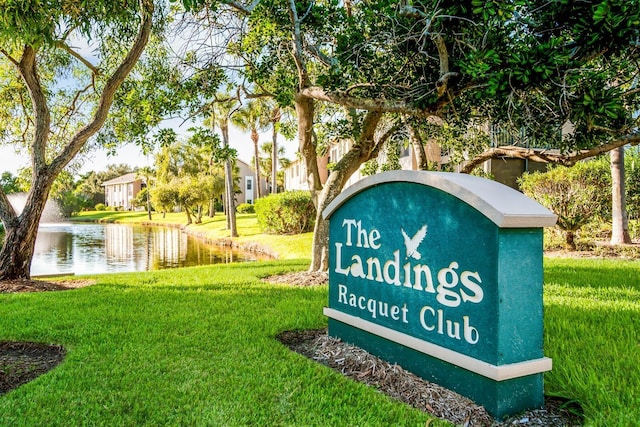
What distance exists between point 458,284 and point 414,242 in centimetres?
52

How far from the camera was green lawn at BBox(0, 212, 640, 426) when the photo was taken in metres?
3.13

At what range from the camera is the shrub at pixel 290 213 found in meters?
23.4

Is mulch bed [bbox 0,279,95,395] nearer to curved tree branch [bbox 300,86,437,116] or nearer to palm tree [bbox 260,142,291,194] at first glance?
curved tree branch [bbox 300,86,437,116]

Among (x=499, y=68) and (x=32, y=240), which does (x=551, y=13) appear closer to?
(x=499, y=68)

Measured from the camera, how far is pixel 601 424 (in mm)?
2891

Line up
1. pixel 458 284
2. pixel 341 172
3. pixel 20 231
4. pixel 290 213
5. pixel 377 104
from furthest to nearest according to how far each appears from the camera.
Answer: pixel 290 213
pixel 20 231
pixel 341 172
pixel 377 104
pixel 458 284

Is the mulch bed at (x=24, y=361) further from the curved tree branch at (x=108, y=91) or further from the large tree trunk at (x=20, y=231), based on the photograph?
the curved tree branch at (x=108, y=91)

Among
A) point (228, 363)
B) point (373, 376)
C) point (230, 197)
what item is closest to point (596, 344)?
point (373, 376)

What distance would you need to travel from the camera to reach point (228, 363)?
408cm

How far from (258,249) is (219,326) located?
1685cm

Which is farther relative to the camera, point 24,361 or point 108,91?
point 108,91

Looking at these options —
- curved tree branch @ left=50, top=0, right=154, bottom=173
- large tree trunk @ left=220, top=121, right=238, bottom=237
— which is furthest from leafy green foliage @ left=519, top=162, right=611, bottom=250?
large tree trunk @ left=220, top=121, right=238, bottom=237

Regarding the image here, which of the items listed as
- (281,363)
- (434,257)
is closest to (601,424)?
(434,257)

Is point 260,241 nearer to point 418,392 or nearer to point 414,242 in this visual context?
point 414,242
